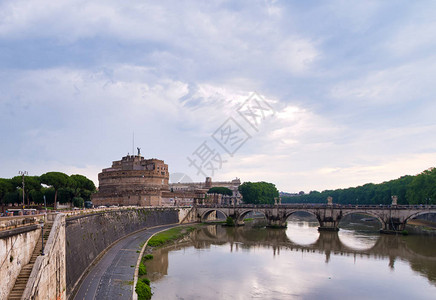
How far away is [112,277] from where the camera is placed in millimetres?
25250

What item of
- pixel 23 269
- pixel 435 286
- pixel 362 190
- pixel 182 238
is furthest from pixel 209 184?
pixel 23 269

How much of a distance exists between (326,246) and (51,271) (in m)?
40.0

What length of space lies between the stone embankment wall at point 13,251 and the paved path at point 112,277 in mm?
6299

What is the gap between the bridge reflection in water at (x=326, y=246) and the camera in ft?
118

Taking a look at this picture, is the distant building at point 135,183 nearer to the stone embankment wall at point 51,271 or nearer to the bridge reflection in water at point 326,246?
the bridge reflection in water at point 326,246

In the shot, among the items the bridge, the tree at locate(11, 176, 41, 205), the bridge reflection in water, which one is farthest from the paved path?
the bridge

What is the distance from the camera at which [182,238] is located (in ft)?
173

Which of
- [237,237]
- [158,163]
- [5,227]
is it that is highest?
[158,163]

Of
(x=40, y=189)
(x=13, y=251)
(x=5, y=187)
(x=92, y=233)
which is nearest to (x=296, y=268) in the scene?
(x=92, y=233)

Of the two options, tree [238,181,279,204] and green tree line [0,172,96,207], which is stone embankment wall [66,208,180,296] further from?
tree [238,181,279,204]

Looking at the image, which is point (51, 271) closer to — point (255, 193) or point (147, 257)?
point (147, 257)

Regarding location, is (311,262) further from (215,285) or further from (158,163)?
(158,163)

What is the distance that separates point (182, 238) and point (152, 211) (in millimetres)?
11754

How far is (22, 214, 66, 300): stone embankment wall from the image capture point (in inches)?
592
